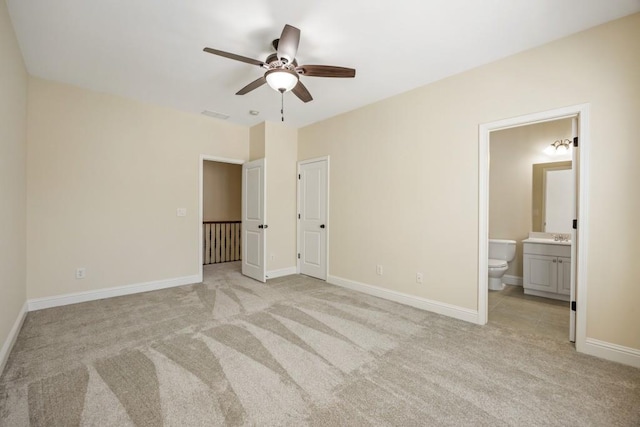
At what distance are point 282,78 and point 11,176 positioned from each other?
256cm

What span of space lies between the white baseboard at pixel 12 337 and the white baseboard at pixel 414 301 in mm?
3569

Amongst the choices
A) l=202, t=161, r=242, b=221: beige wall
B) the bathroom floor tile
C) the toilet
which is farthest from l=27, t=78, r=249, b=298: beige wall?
the toilet

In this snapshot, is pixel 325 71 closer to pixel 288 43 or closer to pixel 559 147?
pixel 288 43

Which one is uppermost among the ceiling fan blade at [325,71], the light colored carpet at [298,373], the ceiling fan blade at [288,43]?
the ceiling fan blade at [288,43]

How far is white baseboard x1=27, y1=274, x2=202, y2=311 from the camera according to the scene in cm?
340

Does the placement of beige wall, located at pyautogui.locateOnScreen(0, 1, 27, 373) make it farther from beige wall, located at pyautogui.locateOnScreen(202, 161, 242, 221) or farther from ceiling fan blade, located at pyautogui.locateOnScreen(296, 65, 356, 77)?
beige wall, located at pyautogui.locateOnScreen(202, 161, 242, 221)

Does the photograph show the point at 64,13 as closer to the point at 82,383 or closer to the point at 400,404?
the point at 82,383

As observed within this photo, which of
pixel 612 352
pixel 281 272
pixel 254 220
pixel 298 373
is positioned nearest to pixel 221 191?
pixel 254 220

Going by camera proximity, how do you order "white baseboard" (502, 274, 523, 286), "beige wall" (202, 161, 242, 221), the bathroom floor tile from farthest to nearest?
1. "beige wall" (202, 161, 242, 221)
2. "white baseboard" (502, 274, 523, 286)
3. the bathroom floor tile

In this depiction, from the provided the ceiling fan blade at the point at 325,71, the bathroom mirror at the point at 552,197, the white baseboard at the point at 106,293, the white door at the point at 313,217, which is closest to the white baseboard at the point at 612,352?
the bathroom mirror at the point at 552,197

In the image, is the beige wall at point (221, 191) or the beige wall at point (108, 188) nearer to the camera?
the beige wall at point (108, 188)

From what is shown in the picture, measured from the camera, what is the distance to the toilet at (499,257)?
4211mm

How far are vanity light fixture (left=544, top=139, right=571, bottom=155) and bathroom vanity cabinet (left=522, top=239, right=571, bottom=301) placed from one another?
1414 mm

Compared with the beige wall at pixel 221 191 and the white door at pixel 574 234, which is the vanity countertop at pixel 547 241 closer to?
the white door at pixel 574 234
